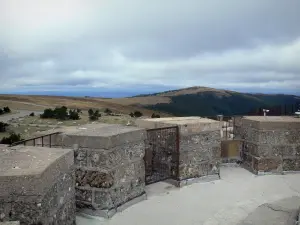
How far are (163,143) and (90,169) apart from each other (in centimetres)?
191

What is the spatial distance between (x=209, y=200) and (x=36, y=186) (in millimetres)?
3316

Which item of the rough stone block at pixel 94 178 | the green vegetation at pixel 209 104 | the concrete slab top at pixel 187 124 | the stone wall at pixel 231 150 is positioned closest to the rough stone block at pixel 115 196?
the rough stone block at pixel 94 178

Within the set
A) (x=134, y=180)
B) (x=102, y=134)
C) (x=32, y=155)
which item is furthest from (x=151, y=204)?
(x=32, y=155)

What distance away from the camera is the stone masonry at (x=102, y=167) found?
4871 millimetres

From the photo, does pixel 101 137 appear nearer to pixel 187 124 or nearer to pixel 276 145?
pixel 187 124

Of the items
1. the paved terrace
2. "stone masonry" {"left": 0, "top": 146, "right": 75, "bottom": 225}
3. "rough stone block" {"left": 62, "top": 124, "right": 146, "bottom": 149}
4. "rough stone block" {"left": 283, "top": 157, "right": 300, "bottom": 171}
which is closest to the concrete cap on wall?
"stone masonry" {"left": 0, "top": 146, "right": 75, "bottom": 225}

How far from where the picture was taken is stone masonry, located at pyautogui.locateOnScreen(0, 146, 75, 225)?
120 inches

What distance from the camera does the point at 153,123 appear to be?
22.1 ft

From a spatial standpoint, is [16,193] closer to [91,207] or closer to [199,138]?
[91,207]

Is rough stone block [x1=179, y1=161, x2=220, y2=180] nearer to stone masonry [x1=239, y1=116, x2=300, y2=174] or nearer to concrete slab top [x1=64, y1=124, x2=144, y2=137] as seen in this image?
stone masonry [x1=239, y1=116, x2=300, y2=174]

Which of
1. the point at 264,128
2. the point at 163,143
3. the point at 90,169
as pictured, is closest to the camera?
the point at 90,169

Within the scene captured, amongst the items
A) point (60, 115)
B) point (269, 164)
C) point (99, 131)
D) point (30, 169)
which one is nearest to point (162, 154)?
point (99, 131)

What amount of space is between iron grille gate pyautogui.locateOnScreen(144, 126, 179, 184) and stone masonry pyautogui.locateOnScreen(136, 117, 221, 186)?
0.32ft

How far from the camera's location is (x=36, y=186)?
3.09m
